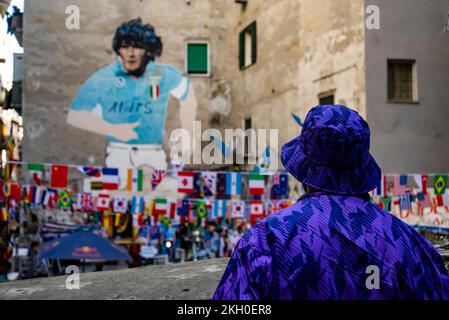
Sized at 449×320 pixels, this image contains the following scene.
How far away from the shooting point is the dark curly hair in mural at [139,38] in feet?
65.6

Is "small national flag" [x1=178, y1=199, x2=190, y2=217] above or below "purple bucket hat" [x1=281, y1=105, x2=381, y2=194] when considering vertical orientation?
below

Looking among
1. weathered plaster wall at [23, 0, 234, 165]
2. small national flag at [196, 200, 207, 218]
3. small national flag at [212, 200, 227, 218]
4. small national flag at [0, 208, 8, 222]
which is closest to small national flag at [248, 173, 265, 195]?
small national flag at [212, 200, 227, 218]

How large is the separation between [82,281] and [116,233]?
15.2 m

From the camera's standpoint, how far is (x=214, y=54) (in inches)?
812

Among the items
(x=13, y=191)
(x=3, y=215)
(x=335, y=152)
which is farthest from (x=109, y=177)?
(x=335, y=152)

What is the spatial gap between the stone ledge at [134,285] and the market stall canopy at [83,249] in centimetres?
813

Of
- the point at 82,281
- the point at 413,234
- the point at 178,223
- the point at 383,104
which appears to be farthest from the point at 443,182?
the point at 413,234

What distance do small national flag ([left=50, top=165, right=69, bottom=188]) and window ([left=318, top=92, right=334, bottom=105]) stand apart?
6.53m

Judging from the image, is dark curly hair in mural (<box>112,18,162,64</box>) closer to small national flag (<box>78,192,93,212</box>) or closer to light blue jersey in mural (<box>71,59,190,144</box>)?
light blue jersey in mural (<box>71,59,190,144</box>)

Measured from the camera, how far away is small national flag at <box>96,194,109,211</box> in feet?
51.9

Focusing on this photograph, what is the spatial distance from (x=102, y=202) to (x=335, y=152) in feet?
47.7

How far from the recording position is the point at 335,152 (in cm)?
184

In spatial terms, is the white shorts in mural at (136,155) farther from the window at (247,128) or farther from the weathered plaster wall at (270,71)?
the weathered plaster wall at (270,71)

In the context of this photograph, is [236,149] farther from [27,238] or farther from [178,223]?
[27,238]
